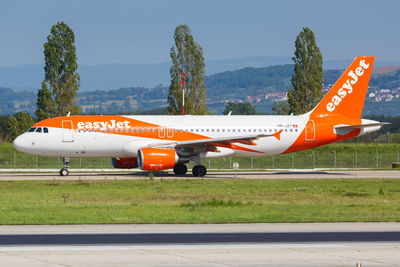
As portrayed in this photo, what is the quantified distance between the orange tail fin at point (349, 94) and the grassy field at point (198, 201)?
7.70m

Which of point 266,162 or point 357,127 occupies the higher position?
point 357,127

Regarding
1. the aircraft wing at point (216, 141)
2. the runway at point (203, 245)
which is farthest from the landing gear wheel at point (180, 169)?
the runway at point (203, 245)

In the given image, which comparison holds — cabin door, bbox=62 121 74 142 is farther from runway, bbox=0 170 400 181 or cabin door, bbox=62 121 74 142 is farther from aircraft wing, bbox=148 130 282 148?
aircraft wing, bbox=148 130 282 148

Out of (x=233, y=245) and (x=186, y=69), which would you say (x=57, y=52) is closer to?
(x=186, y=69)

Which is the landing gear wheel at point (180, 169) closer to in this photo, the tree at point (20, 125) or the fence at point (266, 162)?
the fence at point (266, 162)

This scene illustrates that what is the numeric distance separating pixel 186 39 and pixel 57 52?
20.9 metres

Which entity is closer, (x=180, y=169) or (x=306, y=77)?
(x=180, y=169)

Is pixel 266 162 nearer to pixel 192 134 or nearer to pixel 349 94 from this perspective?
pixel 349 94

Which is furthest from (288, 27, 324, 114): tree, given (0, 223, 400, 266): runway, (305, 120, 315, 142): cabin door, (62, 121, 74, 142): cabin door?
(0, 223, 400, 266): runway

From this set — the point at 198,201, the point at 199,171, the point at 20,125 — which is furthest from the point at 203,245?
the point at 20,125

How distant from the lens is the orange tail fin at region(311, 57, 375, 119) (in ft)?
167

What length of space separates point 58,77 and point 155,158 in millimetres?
39546

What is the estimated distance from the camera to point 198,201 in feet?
103

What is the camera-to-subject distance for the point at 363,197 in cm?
3406
